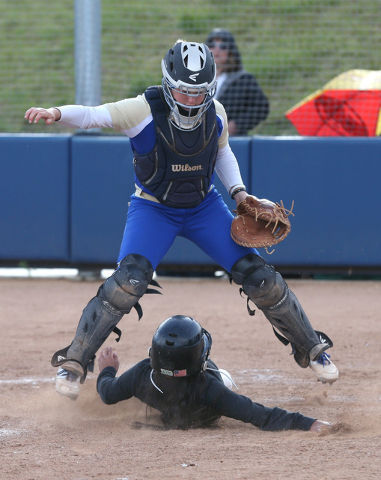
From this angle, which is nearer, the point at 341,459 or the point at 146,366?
the point at 341,459

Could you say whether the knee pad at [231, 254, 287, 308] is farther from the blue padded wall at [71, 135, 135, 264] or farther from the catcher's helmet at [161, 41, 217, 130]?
the blue padded wall at [71, 135, 135, 264]

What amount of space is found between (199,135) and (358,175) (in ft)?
13.5

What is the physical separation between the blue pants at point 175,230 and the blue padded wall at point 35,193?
3.84m

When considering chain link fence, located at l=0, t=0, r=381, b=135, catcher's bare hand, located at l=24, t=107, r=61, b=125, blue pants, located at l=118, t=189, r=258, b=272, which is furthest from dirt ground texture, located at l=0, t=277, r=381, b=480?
chain link fence, located at l=0, t=0, r=381, b=135

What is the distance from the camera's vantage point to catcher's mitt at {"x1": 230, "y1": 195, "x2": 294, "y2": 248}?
402 cm

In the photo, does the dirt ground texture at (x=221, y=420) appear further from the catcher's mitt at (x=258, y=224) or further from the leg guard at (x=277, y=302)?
the catcher's mitt at (x=258, y=224)

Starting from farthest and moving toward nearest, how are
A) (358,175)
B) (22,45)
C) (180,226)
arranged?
(22,45) → (358,175) → (180,226)

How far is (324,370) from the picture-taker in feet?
13.4

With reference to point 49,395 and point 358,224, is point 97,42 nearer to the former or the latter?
point 358,224

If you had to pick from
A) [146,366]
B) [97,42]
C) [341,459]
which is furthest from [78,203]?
[341,459]

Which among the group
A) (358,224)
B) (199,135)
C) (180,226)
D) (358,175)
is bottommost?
(358,224)

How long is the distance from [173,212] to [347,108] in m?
4.76

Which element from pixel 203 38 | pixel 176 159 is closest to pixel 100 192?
pixel 176 159

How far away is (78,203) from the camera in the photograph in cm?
790
